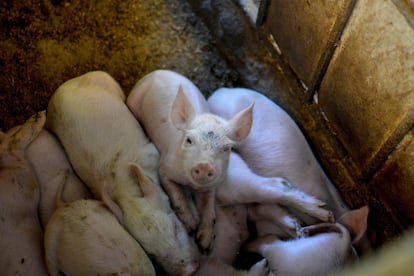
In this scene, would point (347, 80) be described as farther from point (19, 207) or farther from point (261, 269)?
point (19, 207)

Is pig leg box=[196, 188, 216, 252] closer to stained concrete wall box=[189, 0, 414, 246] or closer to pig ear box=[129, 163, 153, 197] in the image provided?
pig ear box=[129, 163, 153, 197]

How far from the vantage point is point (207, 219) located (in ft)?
7.94

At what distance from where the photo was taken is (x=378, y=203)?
8.00ft

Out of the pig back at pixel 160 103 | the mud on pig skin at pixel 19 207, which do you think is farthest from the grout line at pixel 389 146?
the mud on pig skin at pixel 19 207

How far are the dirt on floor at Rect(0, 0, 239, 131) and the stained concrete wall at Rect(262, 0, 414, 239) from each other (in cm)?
70

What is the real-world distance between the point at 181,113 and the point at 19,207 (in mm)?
901

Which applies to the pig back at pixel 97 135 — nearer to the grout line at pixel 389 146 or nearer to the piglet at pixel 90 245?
the piglet at pixel 90 245

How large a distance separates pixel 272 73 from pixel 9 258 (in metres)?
1.78

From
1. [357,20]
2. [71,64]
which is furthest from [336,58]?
[71,64]

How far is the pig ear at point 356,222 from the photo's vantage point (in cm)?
235

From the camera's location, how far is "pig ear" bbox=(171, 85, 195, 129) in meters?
2.30

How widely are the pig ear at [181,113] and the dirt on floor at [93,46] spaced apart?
886mm

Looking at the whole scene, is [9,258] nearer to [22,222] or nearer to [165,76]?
[22,222]

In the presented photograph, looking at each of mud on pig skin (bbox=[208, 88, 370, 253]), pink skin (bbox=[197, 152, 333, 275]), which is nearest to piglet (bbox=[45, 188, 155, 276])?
pink skin (bbox=[197, 152, 333, 275])
